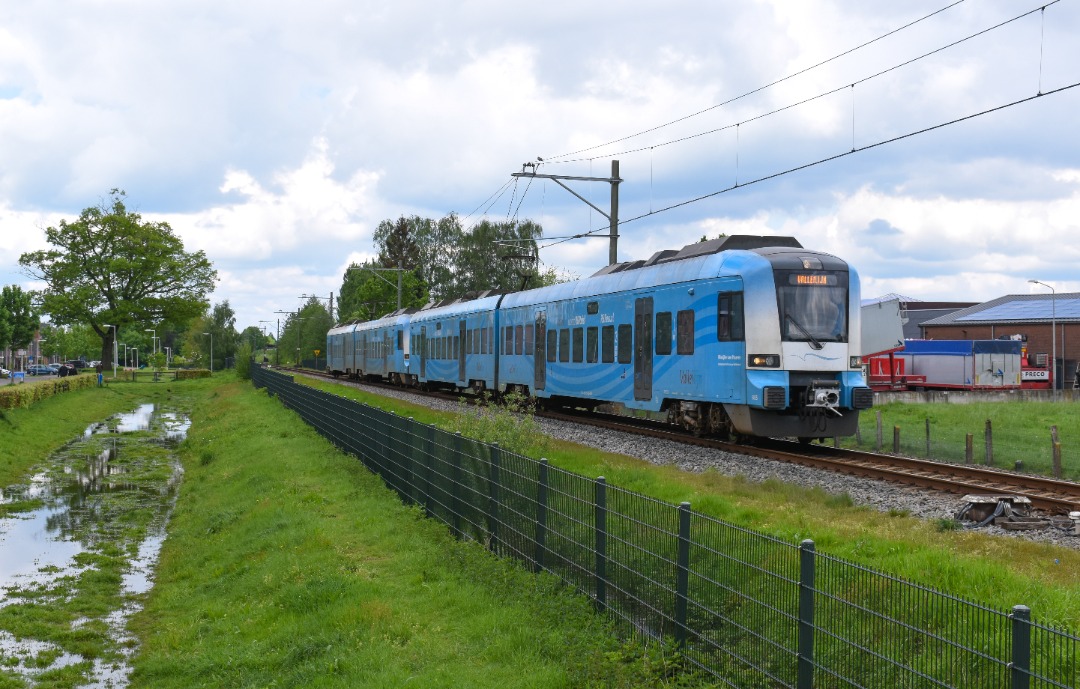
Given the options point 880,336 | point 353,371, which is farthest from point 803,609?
point 353,371

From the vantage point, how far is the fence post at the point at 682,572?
6695 mm

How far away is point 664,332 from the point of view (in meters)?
20.9

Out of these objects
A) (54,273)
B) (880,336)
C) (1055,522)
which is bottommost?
(1055,522)

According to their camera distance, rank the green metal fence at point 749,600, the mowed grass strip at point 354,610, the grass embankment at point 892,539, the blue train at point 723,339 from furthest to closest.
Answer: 1. the blue train at point 723,339
2. the mowed grass strip at point 354,610
3. the grass embankment at point 892,539
4. the green metal fence at point 749,600

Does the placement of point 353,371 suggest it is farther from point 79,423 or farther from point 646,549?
point 646,549

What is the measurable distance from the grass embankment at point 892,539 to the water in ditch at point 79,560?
642 centimetres

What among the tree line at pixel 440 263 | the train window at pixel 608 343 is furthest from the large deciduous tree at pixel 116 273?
the train window at pixel 608 343

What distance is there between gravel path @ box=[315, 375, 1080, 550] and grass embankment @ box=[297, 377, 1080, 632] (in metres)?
0.62

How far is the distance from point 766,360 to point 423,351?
2790 cm

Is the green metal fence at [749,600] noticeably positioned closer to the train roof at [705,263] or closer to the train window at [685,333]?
the train roof at [705,263]

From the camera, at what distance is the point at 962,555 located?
29.3 feet

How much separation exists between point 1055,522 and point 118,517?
17.0m

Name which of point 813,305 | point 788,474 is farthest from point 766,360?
point 788,474

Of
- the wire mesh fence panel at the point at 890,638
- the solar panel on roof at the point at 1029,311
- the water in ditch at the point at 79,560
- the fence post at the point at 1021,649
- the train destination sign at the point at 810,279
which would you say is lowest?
the water in ditch at the point at 79,560
